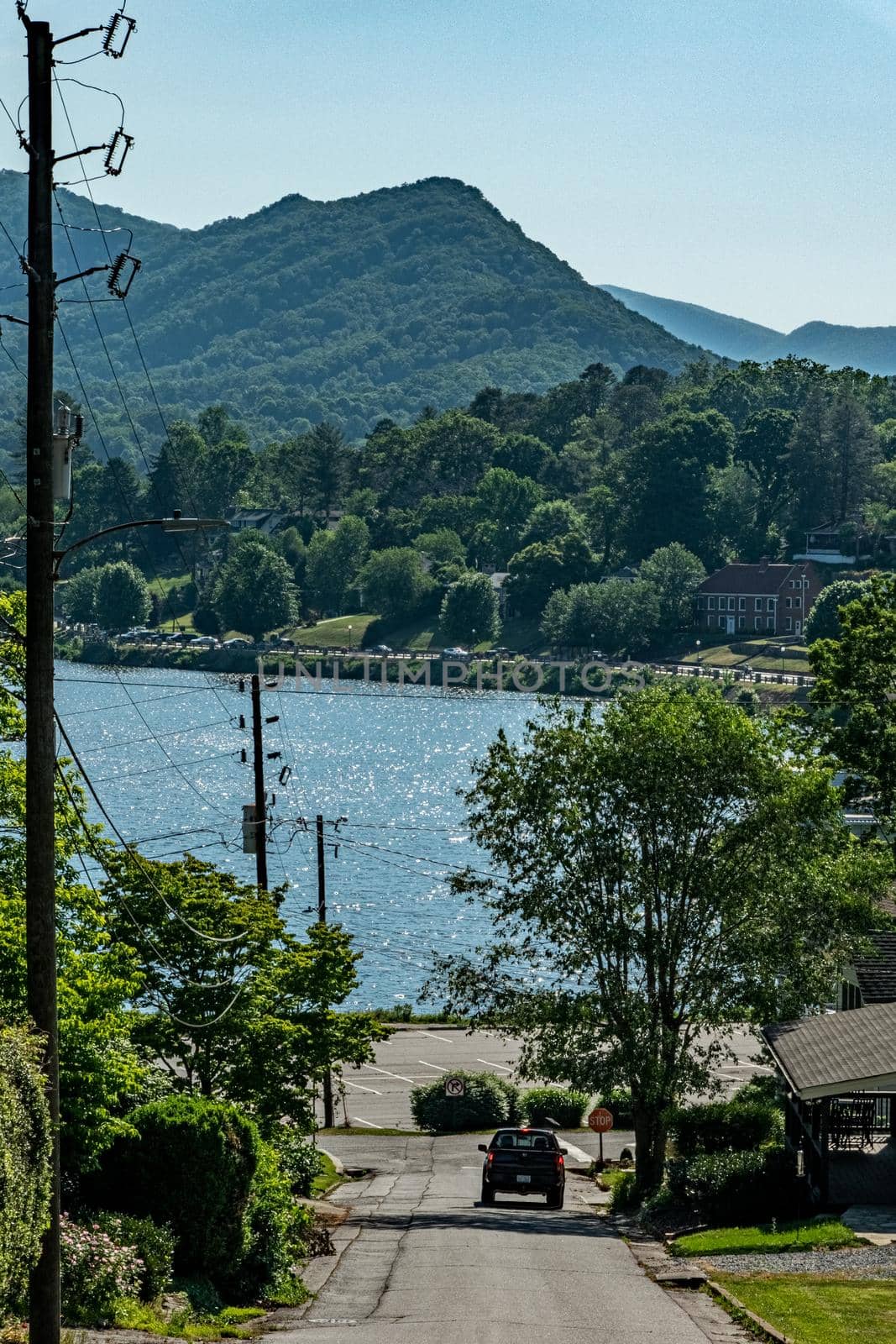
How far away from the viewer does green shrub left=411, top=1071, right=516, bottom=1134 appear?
54.3m

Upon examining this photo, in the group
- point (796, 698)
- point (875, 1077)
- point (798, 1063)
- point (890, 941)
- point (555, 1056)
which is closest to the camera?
point (875, 1077)

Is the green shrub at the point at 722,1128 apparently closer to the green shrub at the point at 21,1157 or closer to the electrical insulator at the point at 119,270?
the green shrub at the point at 21,1157

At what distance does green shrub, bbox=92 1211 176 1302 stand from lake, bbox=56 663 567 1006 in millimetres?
29520

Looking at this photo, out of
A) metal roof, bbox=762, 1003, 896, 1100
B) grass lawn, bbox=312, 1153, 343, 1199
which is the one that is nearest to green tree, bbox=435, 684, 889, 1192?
metal roof, bbox=762, 1003, 896, 1100

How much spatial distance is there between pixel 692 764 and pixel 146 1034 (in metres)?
13.2

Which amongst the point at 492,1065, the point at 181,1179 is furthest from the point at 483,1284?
the point at 492,1065

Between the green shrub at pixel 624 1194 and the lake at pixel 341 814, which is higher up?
the green shrub at pixel 624 1194

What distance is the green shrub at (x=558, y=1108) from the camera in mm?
54938

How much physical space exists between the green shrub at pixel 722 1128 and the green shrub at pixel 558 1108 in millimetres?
18677

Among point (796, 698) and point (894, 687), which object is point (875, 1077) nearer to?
point (894, 687)

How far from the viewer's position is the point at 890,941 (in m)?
43.8

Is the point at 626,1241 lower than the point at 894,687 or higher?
lower

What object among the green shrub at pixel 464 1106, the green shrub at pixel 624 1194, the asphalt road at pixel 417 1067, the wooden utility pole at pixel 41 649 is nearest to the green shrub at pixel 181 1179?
the wooden utility pole at pixel 41 649

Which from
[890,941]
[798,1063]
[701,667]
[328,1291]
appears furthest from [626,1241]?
[701,667]
